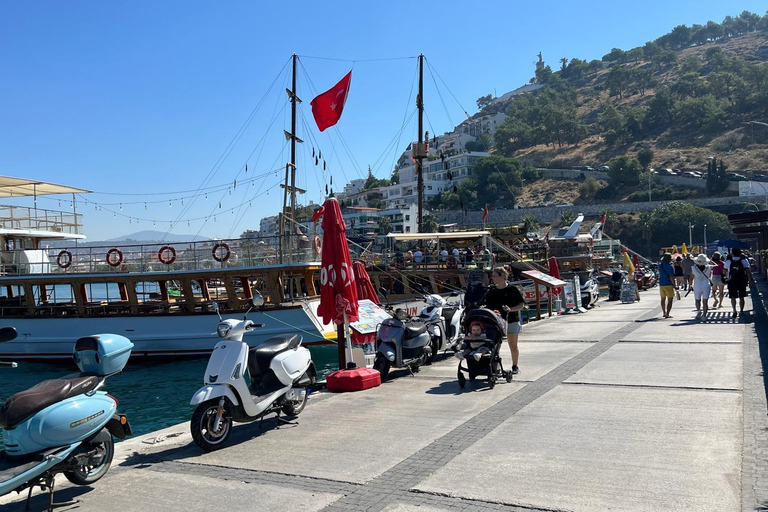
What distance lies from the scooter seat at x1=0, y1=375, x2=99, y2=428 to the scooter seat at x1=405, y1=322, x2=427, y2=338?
5.72 metres

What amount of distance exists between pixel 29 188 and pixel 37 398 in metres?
23.7

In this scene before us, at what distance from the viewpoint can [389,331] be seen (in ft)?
33.4

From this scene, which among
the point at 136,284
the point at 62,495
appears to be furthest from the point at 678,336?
the point at 136,284

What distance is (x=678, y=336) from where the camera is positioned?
40.9 feet

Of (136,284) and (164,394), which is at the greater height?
(136,284)

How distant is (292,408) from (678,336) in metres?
8.41

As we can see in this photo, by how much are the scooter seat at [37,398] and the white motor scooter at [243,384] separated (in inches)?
50.6

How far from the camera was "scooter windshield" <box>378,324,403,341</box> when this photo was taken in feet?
33.1

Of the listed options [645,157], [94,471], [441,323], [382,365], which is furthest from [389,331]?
[645,157]

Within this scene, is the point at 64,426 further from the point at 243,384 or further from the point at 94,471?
the point at 243,384

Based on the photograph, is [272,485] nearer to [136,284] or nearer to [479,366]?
[479,366]

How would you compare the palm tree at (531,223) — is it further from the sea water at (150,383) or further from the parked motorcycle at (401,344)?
the parked motorcycle at (401,344)

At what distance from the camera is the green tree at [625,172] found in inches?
4747

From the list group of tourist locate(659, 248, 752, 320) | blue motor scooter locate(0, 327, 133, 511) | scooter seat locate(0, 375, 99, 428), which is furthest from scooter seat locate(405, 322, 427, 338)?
group of tourist locate(659, 248, 752, 320)
